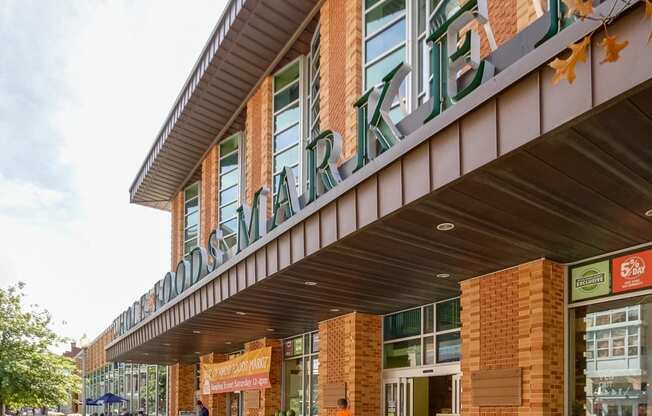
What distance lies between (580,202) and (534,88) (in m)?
1.97

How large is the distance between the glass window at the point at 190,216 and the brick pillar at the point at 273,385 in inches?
317

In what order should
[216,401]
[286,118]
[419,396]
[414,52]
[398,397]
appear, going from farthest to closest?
[216,401] → [286,118] → [398,397] → [419,396] → [414,52]

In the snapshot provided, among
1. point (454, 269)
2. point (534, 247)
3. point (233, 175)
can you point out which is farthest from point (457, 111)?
point (233, 175)

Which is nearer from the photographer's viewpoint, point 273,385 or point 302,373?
point 302,373

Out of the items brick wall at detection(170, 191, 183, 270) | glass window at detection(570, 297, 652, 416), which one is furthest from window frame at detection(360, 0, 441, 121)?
brick wall at detection(170, 191, 183, 270)

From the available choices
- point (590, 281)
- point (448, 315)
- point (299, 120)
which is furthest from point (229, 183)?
point (590, 281)

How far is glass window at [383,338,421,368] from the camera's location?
49.6 feet

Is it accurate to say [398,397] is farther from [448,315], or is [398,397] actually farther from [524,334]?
[524,334]

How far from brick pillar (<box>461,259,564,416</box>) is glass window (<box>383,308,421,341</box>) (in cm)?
360

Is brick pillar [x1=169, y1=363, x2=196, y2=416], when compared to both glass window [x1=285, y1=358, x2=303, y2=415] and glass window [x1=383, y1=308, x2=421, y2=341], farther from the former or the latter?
glass window [x1=383, y1=308, x2=421, y2=341]

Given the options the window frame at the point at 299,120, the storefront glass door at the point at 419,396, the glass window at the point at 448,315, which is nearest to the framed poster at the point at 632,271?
the glass window at the point at 448,315

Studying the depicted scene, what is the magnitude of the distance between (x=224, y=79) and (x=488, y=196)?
14482 millimetres

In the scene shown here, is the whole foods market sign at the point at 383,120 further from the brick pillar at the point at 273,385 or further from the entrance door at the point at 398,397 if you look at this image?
the brick pillar at the point at 273,385

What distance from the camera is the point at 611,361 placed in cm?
990
